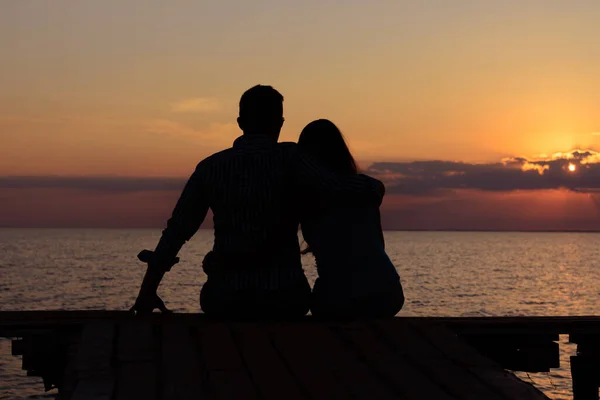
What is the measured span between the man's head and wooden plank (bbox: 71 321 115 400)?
6.39 ft

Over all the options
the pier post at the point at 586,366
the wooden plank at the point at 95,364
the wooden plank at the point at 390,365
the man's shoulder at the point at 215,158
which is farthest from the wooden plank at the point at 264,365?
the pier post at the point at 586,366

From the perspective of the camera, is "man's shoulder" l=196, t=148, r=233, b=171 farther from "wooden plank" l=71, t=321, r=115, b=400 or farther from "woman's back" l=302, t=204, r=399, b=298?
"wooden plank" l=71, t=321, r=115, b=400

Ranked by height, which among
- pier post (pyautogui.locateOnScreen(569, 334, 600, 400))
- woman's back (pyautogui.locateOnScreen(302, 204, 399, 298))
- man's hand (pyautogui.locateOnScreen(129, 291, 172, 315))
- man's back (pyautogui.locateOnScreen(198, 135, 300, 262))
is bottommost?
pier post (pyautogui.locateOnScreen(569, 334, 600, 400))

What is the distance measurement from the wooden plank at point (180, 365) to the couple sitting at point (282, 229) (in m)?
0.83

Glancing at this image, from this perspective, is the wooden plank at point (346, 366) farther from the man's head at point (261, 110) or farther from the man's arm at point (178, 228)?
the man's head at point (261, 110)

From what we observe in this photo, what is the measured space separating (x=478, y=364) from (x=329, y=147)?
225 cm

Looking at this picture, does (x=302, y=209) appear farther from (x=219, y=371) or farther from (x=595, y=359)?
Result: (x=595, y=359)

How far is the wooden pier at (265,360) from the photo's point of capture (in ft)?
15.6

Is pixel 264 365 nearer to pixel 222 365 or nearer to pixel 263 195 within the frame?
pixel 222 365

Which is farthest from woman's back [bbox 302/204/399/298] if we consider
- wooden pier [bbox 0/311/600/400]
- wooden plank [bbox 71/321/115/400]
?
wooden plank [bbox 71/321/115/400]

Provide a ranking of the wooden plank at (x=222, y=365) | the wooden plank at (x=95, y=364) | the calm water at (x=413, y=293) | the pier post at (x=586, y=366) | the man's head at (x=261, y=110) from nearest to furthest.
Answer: the wooden plank at (x=95, y=364)
the wooden plank at (x=222, y=365)
the man's head at (x=261, y=110)
the pier post at (x=586, y=366)
the calm water at (x=413, y=293)

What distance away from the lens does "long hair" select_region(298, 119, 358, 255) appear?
6.77 metres

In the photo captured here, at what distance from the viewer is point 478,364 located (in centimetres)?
537

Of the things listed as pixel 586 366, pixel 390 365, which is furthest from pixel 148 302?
pixel 586 366
